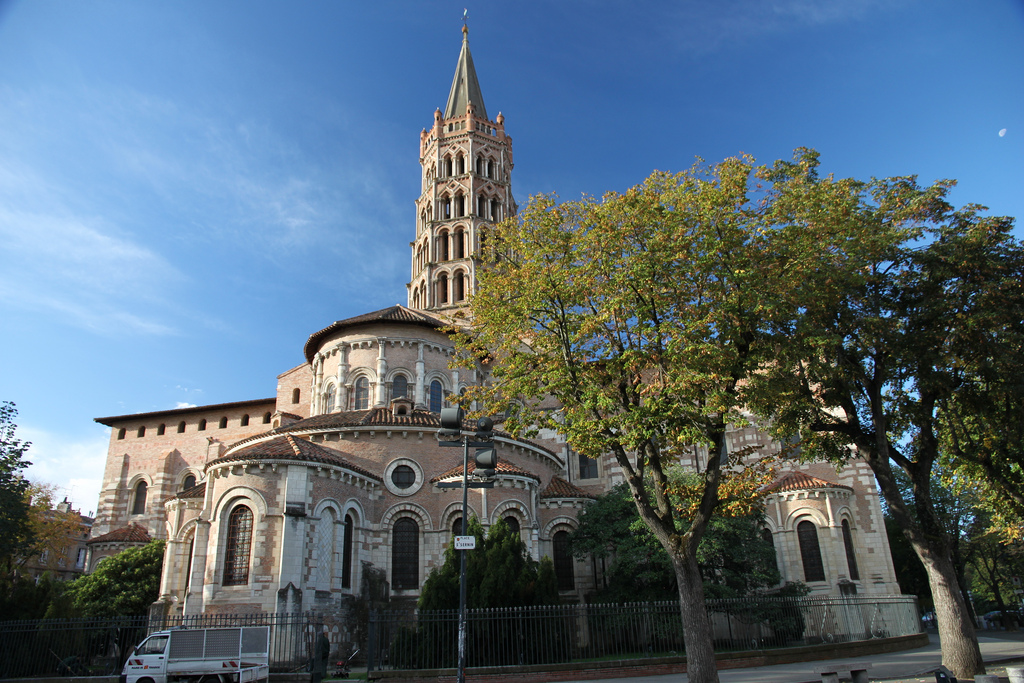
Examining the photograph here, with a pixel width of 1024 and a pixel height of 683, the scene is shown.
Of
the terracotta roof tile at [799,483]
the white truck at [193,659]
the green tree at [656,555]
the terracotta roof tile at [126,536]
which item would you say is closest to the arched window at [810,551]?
the terracotta roof tile at [799,483]

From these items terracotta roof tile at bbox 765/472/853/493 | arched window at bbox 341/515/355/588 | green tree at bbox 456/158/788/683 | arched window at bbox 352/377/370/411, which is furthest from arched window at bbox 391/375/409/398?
terracotta roof tile at bbox 765/472/853/493

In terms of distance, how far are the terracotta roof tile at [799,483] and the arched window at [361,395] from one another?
19.4m

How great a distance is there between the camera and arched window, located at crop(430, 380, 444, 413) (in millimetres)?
Result: 33219

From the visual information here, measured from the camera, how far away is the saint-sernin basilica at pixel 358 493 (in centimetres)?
2148

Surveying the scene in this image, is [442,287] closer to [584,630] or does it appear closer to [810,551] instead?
[584,630]

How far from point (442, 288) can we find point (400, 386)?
51.2ft

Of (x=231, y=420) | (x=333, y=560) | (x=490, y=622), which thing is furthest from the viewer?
(x=231, y=420)

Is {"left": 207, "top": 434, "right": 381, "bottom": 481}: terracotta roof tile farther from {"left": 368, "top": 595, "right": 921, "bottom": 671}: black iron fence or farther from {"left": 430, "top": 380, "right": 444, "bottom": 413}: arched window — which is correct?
{"left": 430, "top": 380, "right": 444, "bottom": 413}: arched window

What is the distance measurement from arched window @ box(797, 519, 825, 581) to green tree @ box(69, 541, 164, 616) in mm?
29329

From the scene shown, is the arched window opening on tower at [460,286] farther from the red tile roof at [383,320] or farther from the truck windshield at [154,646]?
the truck windshield at [154,646]

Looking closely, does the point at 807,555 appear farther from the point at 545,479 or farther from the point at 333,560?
the point at 333,560

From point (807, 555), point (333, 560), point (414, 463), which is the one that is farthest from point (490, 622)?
point (807, 555)

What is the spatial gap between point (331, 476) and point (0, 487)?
49.9 ft

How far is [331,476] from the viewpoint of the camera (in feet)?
75.5
